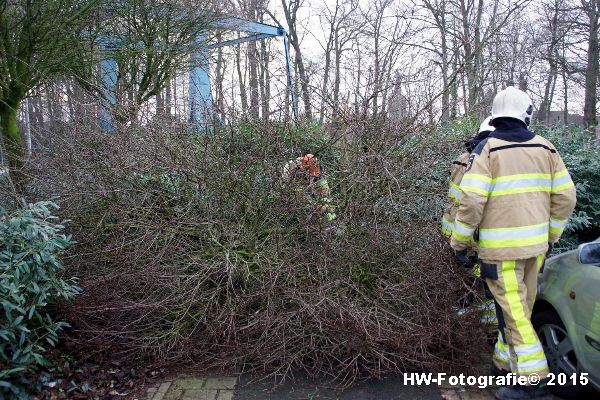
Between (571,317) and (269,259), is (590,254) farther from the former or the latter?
(269,259)

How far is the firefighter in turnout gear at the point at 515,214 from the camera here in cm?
295

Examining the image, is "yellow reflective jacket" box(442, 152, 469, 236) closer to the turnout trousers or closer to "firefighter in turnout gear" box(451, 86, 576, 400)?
"firefighter in turnout gear" box(451, 86, 576, 400)

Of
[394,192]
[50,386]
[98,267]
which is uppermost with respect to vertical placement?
[394,192]

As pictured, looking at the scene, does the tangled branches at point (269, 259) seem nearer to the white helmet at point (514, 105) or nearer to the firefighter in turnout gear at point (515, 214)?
the firefighter in turnout gear at point (515, 214)

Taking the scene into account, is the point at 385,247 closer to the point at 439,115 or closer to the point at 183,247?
the point at 439,115

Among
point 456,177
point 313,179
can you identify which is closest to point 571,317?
point 456,177

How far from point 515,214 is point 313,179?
1.50 m

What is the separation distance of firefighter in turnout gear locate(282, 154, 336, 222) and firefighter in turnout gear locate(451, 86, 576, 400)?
39.0 inches

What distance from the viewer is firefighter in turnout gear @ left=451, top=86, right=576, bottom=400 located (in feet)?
9.67

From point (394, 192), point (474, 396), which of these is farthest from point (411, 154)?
point (474, 396)

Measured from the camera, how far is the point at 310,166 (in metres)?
3.84

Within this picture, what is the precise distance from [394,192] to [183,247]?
67.0 inches

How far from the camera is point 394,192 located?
12.1ft

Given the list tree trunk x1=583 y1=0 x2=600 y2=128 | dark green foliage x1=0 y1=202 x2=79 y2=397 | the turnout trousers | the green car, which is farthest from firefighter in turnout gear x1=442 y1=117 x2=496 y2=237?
tree trunk x1=583 y1=0 x2=600 y2=128
